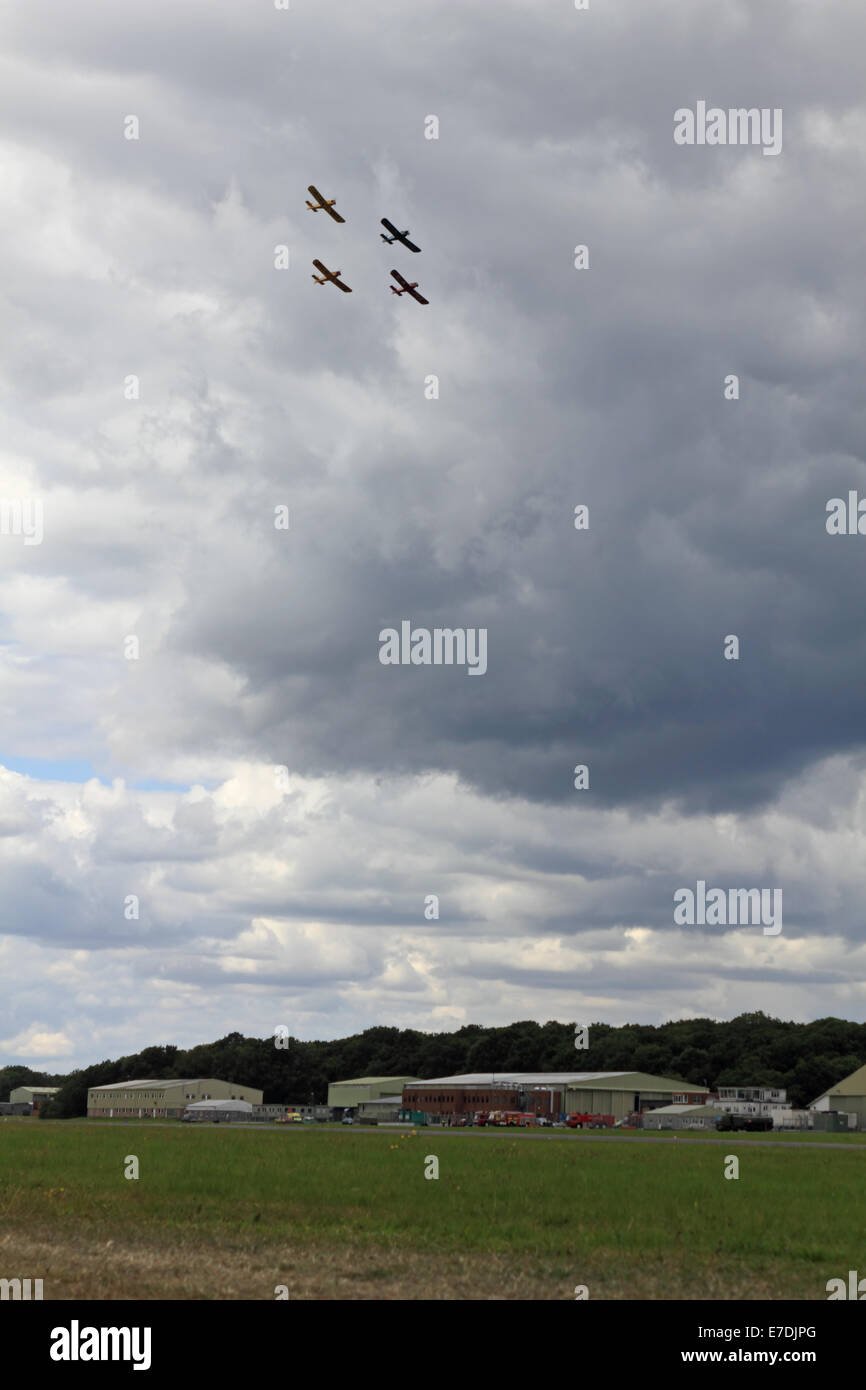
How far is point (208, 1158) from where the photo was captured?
200ft

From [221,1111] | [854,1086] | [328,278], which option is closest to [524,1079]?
[221,1111]

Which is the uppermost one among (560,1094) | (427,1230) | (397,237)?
(397,237)

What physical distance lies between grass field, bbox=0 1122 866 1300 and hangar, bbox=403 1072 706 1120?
318 feet

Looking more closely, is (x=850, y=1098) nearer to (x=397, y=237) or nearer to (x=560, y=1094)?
(x=560, y=1094)

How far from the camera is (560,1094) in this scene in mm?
155750

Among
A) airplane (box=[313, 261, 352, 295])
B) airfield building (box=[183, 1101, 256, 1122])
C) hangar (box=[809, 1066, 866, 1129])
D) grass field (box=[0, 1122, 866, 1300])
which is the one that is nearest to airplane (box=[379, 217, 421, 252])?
airplane (box=[313, 261, 352, 295])

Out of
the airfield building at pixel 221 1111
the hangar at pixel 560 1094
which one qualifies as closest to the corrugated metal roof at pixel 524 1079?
the hangar at pixel 560 1094

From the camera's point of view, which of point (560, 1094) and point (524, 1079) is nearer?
point (560, 1094)

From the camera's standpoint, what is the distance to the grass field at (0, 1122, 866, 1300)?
25.9 metres

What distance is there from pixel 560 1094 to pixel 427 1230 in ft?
422

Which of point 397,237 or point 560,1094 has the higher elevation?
point 397,237
